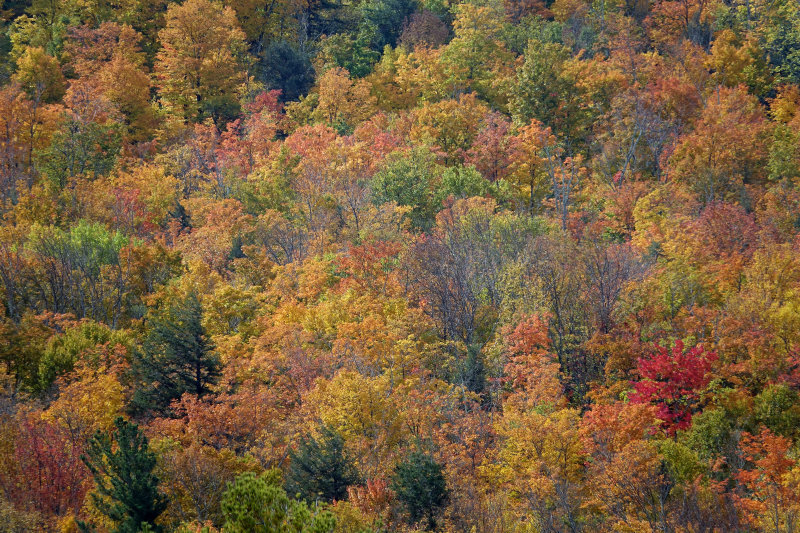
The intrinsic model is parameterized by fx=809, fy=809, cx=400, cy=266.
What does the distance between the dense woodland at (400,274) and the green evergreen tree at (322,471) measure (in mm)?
136

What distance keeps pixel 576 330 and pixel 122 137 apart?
4059cm

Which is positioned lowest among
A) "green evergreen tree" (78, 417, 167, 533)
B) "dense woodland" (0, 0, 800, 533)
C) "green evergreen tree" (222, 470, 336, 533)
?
"dense woodland" (0, 0, 800, 533)

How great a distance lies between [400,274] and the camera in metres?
45.1

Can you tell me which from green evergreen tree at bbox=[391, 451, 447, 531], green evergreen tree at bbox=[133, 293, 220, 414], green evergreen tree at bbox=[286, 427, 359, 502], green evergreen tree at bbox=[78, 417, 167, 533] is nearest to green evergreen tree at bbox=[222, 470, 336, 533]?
green evergreen tree at bbox=[78, 417, 167, 533]

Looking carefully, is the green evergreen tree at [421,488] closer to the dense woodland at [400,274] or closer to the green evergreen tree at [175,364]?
the dense woodland at [400,274]

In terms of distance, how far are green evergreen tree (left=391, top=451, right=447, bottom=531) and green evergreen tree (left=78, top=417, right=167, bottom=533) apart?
8.26m

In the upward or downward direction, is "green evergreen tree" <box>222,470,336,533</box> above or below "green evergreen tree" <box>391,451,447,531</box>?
above

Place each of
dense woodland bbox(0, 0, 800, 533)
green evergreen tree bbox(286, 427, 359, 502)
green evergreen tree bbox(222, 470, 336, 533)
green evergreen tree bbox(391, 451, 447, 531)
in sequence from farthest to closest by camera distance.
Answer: dense woodland bbox(0, 0, 800, 533)
green evergreen tree bbox(286, 427, 359, 502)
green evergreen tree bbox(391, 451, 447, 531)
green evergreen tree bbox(222, 470, 336, 533)

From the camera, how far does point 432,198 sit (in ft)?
177

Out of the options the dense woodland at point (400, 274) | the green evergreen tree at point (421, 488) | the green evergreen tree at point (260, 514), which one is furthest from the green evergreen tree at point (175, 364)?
the green evergreen tree at point (260, 514)

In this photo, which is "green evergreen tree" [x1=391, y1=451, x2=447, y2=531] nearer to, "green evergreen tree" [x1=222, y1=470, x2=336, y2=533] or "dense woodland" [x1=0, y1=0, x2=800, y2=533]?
"dense woodland" [x1=0, y1=0, x2=800, y2=533]

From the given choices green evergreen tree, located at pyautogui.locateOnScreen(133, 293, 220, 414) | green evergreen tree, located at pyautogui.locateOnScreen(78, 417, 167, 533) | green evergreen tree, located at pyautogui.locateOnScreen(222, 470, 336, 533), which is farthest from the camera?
green evergreen tree, located at pyautogui.locateOnScreen(133, 293, 220, 414)

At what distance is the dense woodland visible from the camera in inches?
1200

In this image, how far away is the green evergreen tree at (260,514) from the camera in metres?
19.2
